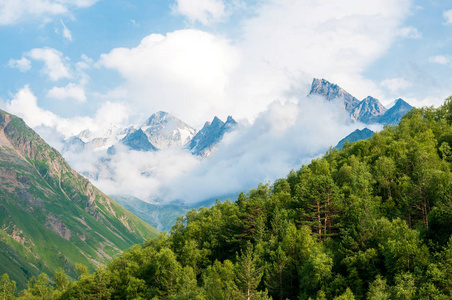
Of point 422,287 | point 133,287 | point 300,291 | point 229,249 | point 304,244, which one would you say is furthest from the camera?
point 229,249

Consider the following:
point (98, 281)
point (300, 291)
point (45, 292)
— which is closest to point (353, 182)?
point (300, 291)

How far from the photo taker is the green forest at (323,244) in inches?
3197

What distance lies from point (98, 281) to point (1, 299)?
196 feet

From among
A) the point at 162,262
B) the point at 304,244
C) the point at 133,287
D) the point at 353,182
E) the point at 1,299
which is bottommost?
the point at 1,299

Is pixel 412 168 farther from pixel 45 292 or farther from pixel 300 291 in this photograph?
pixel 45 292

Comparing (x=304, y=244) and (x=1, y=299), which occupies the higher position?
(x=304, y=244)

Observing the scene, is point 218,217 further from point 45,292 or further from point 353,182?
point 45,292

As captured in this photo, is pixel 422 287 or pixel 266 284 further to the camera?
pixel 266 284

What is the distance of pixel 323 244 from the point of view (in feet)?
345

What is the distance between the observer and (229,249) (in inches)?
5241

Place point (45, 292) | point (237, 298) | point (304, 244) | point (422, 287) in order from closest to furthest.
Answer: point (422, 287), point (237, 298), point (304, 244), point (45, 292)

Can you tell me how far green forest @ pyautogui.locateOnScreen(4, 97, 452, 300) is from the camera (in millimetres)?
81213

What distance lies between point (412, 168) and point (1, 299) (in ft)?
575

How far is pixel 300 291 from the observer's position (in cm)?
9106
